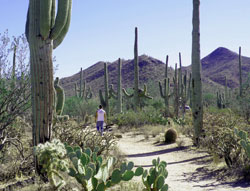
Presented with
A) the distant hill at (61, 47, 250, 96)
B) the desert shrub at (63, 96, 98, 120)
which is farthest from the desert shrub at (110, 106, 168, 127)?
the distant hill at (61, 47, 250, 96)

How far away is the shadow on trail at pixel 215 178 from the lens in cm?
671

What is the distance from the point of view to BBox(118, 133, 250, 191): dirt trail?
22.1 feet

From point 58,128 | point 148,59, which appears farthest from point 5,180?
point 148,59

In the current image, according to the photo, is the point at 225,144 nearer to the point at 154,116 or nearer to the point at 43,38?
the point at 43,38

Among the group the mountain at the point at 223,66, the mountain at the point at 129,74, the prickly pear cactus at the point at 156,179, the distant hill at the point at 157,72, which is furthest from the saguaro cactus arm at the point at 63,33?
the mountain at the point at 223,66

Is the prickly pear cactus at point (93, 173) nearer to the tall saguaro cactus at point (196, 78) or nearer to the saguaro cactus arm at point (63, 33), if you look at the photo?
the saguaro cactus arm at point (63, 33)

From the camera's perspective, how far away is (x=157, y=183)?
16.7 ft

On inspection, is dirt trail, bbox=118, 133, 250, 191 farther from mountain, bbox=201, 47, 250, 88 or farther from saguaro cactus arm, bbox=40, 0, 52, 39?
mountain, bbox=201, 47, 250, 88

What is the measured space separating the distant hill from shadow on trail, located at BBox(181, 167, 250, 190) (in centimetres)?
4996

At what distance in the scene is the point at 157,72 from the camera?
217 feet

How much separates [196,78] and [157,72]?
179 feet

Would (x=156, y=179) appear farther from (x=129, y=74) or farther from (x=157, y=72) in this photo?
(x=129, y=74)

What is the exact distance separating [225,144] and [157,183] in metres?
3.61

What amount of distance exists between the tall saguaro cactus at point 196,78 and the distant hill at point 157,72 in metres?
45.6
